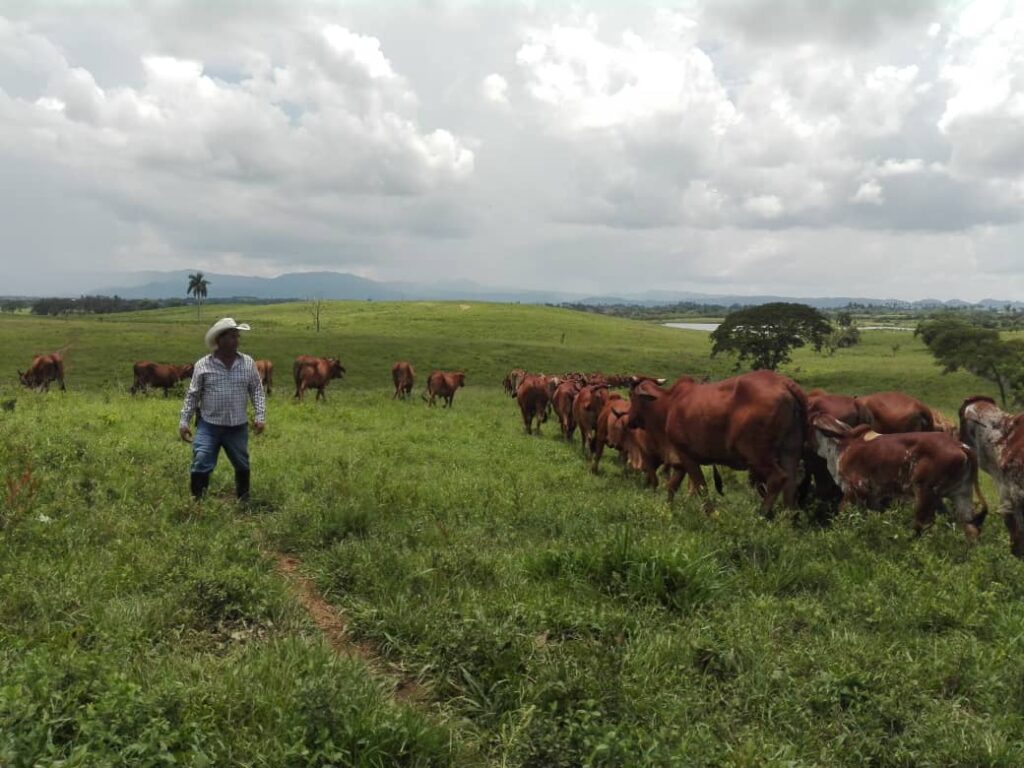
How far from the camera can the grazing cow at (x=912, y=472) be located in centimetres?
754

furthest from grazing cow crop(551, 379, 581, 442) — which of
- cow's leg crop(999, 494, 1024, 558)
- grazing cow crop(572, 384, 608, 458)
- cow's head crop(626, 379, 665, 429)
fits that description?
cow's leg crop(999, 494, 1024, 558)

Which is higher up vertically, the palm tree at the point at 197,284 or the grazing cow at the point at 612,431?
the palm tree at the point at 197,284

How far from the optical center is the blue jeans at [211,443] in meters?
7.80

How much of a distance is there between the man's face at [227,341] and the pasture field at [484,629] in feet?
5.52

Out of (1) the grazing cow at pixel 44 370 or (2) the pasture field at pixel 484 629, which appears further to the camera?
(1) the grazing cow at pixel 44 370

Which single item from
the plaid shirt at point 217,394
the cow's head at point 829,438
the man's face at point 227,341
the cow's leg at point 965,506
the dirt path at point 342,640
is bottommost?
the dirt path at point 342,640

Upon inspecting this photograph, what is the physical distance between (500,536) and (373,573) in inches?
70.8

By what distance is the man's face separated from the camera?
25.8 ft

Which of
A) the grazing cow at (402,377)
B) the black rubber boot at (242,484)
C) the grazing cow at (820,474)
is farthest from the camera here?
the grazing cow at (402,377)

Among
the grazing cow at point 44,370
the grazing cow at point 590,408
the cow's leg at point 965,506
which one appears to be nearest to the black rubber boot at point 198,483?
the cow's leg at point 965,506

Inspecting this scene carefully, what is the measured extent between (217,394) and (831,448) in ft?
24.1

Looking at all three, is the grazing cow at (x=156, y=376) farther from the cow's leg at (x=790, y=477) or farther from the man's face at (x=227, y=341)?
the cow's leg at (x=790, y=477)

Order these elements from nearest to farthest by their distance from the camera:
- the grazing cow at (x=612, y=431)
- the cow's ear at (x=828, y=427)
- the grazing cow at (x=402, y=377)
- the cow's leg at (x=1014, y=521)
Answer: the cow's leg at (x=1014, y=521) < the cow's ear at (x=828, y=427) < the grazing cow at (x=612, y=431) < the grazing cow at (x=402, y=377)

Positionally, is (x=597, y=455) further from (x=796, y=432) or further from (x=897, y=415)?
(x=796, y=432)
